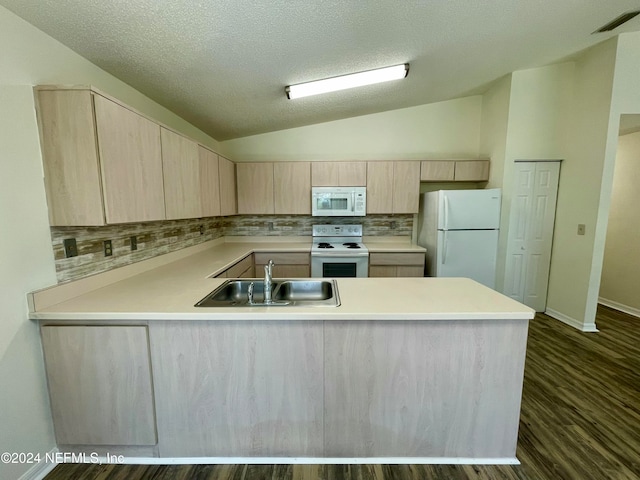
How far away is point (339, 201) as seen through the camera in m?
3.65

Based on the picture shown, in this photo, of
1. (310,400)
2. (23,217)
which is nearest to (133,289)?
(23,217)

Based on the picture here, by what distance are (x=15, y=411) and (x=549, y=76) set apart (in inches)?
210

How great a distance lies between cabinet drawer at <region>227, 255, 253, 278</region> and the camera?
2654 mm

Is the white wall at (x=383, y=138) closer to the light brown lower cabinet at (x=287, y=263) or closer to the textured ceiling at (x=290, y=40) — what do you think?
the textured ceiling at (x=290, y=40)

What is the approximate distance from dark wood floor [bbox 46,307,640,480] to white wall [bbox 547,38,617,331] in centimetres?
72

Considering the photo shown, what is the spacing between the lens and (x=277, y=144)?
3934mm

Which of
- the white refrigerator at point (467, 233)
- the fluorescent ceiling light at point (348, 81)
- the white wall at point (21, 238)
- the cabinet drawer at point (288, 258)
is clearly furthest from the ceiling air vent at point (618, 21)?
the white wall at point (21, 238)

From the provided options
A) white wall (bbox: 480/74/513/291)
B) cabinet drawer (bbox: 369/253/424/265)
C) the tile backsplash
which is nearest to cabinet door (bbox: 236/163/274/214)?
the tile backsplash

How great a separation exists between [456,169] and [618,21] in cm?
177

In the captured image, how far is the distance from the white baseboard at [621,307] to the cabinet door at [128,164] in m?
5.57

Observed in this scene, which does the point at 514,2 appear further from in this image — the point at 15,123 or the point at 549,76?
the point at 15,123

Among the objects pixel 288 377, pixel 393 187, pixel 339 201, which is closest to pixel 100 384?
pixel 288 377

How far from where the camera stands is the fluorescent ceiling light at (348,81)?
248 cm

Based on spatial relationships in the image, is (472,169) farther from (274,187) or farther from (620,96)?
(274,187)
